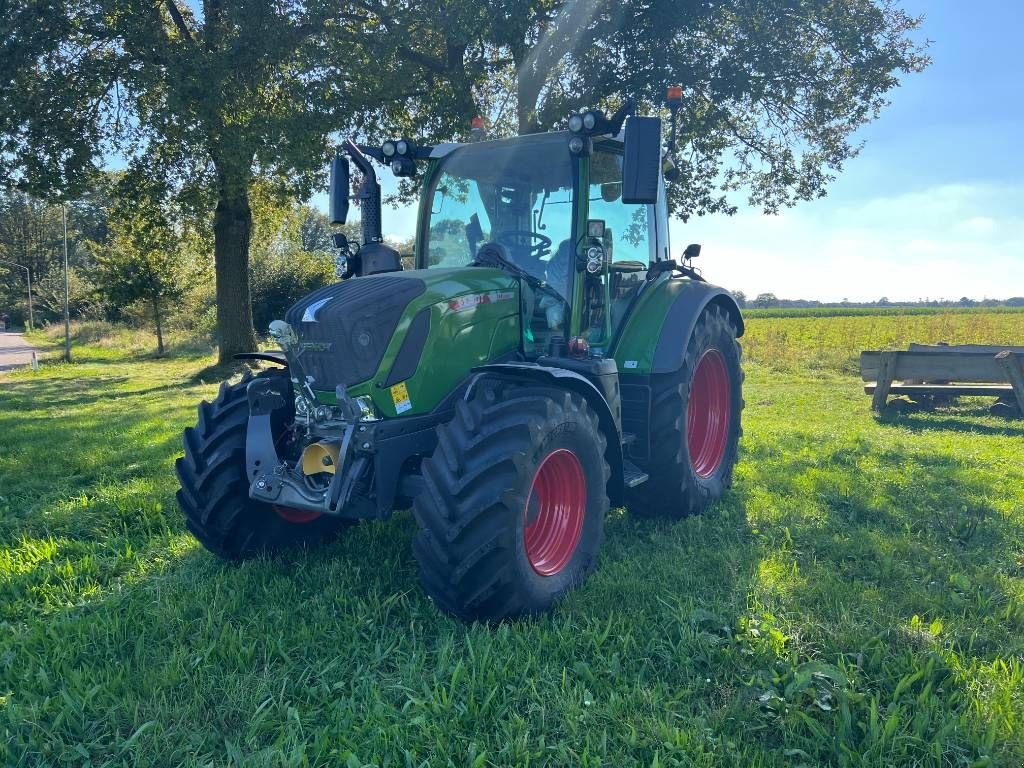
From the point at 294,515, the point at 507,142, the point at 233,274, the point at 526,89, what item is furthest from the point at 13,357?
the point at 507,142

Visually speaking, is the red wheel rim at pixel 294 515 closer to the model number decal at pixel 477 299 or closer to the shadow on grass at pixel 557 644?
the shadow on grass at pixel 557 644

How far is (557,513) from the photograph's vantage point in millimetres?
3537

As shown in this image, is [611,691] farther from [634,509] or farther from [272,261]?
[272,261]

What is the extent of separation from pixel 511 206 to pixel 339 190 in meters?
1.12

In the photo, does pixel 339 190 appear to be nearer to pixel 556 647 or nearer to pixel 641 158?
pixel 641 158

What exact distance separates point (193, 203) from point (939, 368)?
13.4 metres

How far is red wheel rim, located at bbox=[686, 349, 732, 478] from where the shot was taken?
5270 millimetres

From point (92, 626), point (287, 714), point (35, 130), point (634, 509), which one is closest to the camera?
point (287, 714)

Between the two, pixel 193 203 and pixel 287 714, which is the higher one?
pixel 193 203

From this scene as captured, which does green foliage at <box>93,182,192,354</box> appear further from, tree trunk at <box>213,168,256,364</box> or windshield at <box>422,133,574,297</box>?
windshield at <box>422,133,574,297</box>

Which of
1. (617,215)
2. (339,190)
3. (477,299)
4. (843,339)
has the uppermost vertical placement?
(339,190)

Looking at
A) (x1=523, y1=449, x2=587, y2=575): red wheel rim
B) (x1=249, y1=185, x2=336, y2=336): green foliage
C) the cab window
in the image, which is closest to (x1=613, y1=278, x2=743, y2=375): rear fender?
the cab window

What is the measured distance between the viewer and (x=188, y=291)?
23.0 m

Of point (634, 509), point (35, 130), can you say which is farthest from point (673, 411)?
point (35, 130)
